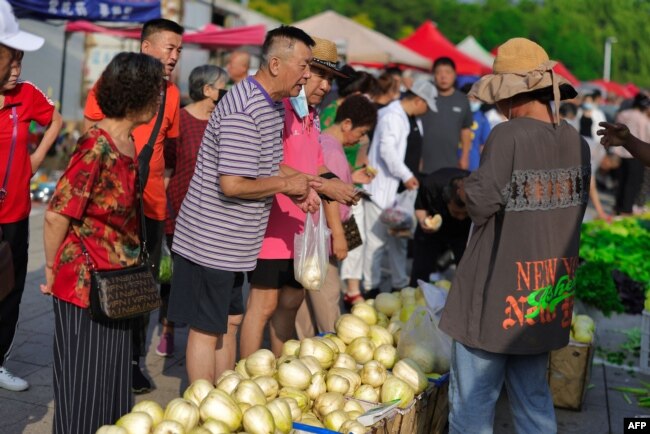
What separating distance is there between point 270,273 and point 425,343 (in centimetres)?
98

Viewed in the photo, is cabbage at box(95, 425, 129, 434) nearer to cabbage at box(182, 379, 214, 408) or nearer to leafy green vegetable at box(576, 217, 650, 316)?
cabbage at box(182, 379, 214, 408)

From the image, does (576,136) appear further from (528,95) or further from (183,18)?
(183,18)

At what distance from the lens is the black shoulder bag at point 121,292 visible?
320 cm

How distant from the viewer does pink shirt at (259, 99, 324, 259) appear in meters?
4.57

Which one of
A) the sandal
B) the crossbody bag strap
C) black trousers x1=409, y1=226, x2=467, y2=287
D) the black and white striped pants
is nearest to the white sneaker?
the crossbody bag strap

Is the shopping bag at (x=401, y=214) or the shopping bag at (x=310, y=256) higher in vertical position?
the shopping bag at (x=310, y=256)

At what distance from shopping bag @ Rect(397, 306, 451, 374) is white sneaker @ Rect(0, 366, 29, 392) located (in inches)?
88.3

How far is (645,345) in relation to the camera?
6051 mm

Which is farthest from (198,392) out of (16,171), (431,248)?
(431,248)

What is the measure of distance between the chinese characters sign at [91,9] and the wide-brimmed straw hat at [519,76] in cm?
757

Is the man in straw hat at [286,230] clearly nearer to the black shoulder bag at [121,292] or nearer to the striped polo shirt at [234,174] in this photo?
the striped polo shirt at [234,174]

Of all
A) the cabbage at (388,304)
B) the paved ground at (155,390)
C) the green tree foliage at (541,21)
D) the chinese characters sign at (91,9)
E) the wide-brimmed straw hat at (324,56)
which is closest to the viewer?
the paved ground at (155,390)

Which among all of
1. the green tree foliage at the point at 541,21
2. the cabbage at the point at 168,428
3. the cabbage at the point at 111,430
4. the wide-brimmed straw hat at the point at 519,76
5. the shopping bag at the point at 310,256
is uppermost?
the green tree foliage at the point at 541,21

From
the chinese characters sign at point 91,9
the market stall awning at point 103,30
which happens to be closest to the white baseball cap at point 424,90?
the chinese characters sign at point 91,9
